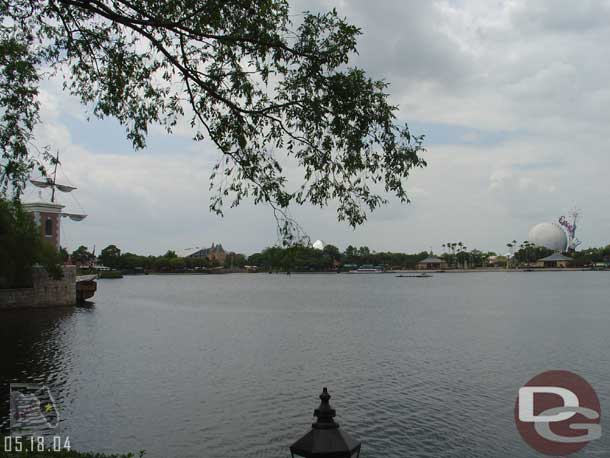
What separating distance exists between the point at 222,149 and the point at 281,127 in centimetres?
130

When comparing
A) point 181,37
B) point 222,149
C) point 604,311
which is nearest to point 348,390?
point 222,149

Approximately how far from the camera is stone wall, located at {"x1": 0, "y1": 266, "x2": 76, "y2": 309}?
51.5 meters

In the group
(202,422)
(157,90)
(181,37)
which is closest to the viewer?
(181,37)

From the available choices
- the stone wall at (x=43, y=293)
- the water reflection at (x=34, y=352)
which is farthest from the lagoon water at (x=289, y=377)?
the stone wall at (x=43, y=293)

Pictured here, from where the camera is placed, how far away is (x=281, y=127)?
34.0 ft

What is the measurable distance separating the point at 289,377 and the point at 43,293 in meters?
41.0

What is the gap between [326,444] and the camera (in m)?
4.99

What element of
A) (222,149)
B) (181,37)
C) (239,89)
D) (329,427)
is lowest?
(329,427)

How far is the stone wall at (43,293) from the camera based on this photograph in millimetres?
51469

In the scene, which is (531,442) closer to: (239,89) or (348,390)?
(348,390)
